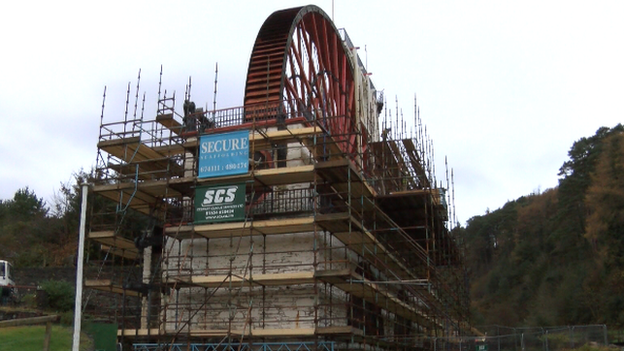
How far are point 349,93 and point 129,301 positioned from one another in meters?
14.9

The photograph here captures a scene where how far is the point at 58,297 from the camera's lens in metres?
27.8

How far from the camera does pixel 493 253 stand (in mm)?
82125

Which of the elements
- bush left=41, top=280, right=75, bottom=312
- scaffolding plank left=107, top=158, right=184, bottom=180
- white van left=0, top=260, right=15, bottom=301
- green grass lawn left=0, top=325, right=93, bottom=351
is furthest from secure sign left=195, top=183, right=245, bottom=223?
white van left=0, top=260, right=15, bottom=301

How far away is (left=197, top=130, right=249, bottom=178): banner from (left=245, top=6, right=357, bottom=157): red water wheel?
1524 millimetres

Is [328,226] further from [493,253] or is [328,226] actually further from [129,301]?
[493,253]

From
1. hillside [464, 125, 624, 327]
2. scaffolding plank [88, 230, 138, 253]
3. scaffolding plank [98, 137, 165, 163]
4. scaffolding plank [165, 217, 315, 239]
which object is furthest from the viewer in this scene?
hillside [464, 125, 624, 327]

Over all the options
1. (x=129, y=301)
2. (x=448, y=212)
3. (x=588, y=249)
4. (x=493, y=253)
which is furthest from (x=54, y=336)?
(x=493, y=253)

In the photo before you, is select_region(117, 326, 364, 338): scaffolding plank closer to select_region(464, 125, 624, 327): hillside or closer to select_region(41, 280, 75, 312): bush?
select_region(41, 280, 75, 312): bush

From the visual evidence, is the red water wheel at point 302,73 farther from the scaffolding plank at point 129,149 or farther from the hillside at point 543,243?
the hillside at point 543,243

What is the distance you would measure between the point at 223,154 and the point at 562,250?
48057 mm

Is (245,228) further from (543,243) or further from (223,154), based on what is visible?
(543,243)

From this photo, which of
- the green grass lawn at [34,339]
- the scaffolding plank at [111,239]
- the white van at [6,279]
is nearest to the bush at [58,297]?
the white van at [6,279]

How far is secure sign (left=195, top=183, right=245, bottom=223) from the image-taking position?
19656mm

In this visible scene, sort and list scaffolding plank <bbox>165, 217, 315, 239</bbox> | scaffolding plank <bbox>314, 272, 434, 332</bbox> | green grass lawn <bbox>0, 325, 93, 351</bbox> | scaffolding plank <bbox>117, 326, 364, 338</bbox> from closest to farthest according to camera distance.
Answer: scaffolding plank <bbox>117, 326, 364, 338</bbox> < scaffolding plank <bbox>314, 272, 434, 332</bbox> < scaffolding plank <bbox>165, 217, 315, 239</bbox> < green grass lawn <bbox>0, 325, 93, 351</bbox>
